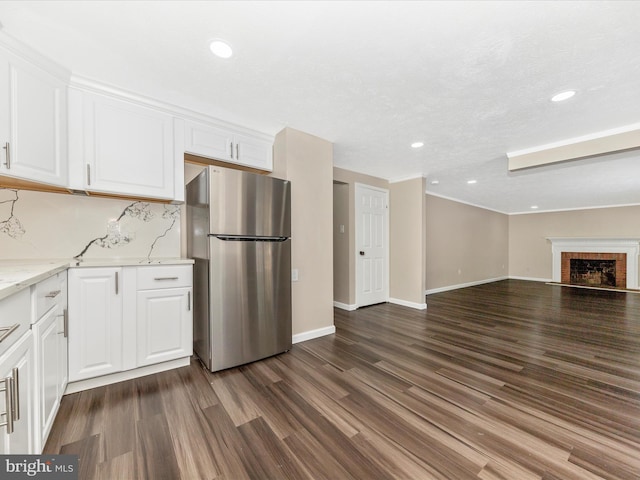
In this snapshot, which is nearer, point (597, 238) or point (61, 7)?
point (61, 7)

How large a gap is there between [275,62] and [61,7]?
113 centimetres

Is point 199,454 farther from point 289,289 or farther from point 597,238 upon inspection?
point 597,238

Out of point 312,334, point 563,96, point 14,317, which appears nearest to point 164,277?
point 14,317

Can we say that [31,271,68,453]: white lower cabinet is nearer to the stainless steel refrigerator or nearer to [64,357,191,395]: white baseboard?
[64,357,191,395]: white baseboard

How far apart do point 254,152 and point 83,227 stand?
164 cm

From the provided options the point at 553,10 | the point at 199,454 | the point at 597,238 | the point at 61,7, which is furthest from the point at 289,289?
the point at 597,238

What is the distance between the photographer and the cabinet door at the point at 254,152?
8.64ft

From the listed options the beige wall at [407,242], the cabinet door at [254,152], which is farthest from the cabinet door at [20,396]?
the beige wall at [407,242]

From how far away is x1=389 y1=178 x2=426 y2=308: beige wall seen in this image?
4.35 meters

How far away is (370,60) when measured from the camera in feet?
5.61

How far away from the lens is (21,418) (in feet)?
3.42

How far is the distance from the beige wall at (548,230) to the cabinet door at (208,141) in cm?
950
